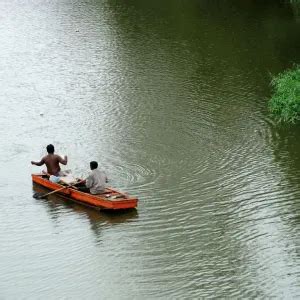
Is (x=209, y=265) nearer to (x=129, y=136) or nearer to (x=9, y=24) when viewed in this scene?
(x=129, y=136)

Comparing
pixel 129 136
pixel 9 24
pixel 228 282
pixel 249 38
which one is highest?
pixel 9 24

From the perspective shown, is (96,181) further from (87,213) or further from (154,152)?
(154,152)

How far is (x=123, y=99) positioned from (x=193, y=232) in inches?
485

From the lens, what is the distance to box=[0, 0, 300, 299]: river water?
54.6 feet

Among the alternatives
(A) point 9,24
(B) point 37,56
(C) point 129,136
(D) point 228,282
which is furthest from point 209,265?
(A) point 9,24

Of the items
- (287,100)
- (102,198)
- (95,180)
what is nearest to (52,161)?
(95,180)

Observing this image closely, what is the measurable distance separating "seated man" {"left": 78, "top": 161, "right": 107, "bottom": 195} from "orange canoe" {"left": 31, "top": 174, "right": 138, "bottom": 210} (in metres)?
0.16

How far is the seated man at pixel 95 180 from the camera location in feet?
65.1

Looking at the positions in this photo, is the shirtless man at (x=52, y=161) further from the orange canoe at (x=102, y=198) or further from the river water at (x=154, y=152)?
the river water at (x=154, y=152)

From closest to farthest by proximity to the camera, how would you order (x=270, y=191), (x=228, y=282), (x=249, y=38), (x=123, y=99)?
1. (x=228, y=282)
2. (x=270, y=191)
3. (x=123, y=99)
4. (x=249, y=38)

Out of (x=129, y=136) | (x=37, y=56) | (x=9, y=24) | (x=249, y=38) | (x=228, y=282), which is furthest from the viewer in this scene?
(x=9, y=24)

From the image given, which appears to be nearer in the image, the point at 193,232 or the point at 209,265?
the point at 209,265

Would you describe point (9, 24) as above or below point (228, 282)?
above

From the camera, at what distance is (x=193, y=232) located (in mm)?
18547
